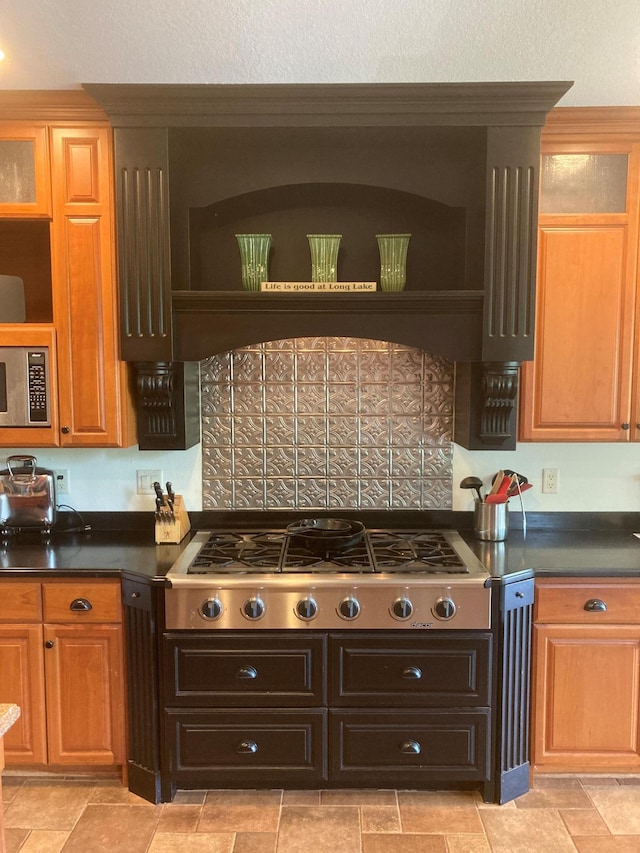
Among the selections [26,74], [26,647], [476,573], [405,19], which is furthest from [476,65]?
[26,647]

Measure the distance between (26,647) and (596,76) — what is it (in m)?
2.88

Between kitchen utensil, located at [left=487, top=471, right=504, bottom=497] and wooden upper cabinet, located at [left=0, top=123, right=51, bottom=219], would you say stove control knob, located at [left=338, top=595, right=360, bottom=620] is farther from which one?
wooden upper cabinet, located at [left=0, top=123, right=51, bottom=219]

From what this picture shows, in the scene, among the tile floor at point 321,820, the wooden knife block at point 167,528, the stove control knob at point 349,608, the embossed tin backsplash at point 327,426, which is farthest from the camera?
the embossed tin backsplash at point 327,426

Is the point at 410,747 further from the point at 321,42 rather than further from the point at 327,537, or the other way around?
the point at 321,42

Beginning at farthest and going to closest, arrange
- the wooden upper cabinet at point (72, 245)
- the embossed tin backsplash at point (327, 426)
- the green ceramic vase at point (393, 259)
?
the embossed tin backsplash at point (327, 426) → the green ceramic vase at point (393, 259) → the wooden upper cabinet at point (72, 245)

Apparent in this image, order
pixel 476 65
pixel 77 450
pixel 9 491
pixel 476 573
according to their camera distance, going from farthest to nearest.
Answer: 1. pixel 77 450
2. pixel 9 491
3. pixel 476 573
4. pixel 476 65

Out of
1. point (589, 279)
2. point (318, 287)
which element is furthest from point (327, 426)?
point (589, 279)

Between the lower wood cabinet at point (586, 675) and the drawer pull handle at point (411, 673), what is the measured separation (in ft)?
1.46

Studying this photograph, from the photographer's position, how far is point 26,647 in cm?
242

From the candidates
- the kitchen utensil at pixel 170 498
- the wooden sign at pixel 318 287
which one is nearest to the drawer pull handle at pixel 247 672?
the kitchen utensil at pixel 170 498

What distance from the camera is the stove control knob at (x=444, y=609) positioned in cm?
230

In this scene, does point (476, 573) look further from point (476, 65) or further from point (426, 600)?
point (476, 65)

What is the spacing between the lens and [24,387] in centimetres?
255

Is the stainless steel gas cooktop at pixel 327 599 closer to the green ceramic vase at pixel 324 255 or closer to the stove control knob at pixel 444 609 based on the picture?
Result: the stove control knob at pixel 444 609
